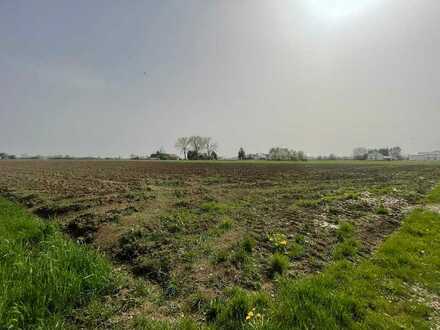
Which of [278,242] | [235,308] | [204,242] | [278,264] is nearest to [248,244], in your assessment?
[278,242]

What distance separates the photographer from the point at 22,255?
16.4 ft

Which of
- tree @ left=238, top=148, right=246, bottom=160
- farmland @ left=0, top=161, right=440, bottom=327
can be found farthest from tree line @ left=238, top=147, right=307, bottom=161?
farmland @ left=0, top=161, right=440, bottom=327

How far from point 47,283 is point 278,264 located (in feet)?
15.8

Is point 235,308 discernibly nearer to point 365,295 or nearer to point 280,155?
point 365,295

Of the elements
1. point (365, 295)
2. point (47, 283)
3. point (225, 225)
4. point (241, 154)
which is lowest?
point (365, 295)

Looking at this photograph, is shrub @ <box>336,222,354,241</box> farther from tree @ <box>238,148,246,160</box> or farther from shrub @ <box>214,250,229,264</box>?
tree @ <box>238,148,246,160</box>

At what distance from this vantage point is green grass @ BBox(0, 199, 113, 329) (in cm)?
333

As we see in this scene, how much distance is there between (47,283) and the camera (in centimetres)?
397

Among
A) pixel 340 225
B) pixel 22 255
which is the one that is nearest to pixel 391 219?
pixel 340 225

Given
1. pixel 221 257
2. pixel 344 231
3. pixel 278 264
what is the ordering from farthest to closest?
pixel 344 231 → pixel 221 257 → pixel 278 264

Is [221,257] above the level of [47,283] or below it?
below

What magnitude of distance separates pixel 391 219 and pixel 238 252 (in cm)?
805

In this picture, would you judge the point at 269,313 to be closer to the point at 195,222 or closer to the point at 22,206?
the point at 195,222

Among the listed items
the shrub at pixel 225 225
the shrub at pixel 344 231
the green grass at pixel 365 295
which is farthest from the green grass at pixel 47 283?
the shrub at pixel 344 231
